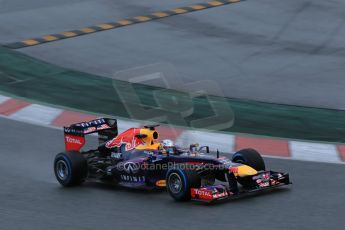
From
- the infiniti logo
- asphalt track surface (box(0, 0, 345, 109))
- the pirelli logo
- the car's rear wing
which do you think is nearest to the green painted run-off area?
asphalt track surface (box(0, 0, 345, 109))

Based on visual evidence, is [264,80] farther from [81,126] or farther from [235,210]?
[235,210]

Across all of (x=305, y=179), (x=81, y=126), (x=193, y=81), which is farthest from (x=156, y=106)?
(x=305, y=179)

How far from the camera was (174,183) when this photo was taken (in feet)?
34.6

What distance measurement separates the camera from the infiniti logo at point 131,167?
36.4 ft

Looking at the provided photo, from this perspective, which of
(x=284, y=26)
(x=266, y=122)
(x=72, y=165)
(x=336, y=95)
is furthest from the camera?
(x=284, y=26)

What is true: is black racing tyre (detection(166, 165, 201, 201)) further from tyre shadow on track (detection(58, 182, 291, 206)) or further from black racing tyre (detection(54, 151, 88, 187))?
black racing tyre (detection(54, 151, 88, 187))

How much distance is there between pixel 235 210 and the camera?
10102 millimetres

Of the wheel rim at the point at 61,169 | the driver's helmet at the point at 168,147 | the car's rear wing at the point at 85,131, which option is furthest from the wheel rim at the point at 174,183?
the car's rear wing at the point at 85,131

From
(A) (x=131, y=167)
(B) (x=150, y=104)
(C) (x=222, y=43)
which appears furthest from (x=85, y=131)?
(C) (x=222, y=43)

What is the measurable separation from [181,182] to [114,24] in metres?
10.2

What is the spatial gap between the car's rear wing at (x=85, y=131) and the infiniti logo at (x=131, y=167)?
1015mm

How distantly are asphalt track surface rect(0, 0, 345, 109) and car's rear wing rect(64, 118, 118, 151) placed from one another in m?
3.97

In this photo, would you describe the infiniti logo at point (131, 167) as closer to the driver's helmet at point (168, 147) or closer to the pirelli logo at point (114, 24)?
the driver's helmet at point (168, 147)

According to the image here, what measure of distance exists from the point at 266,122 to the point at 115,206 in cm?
436
